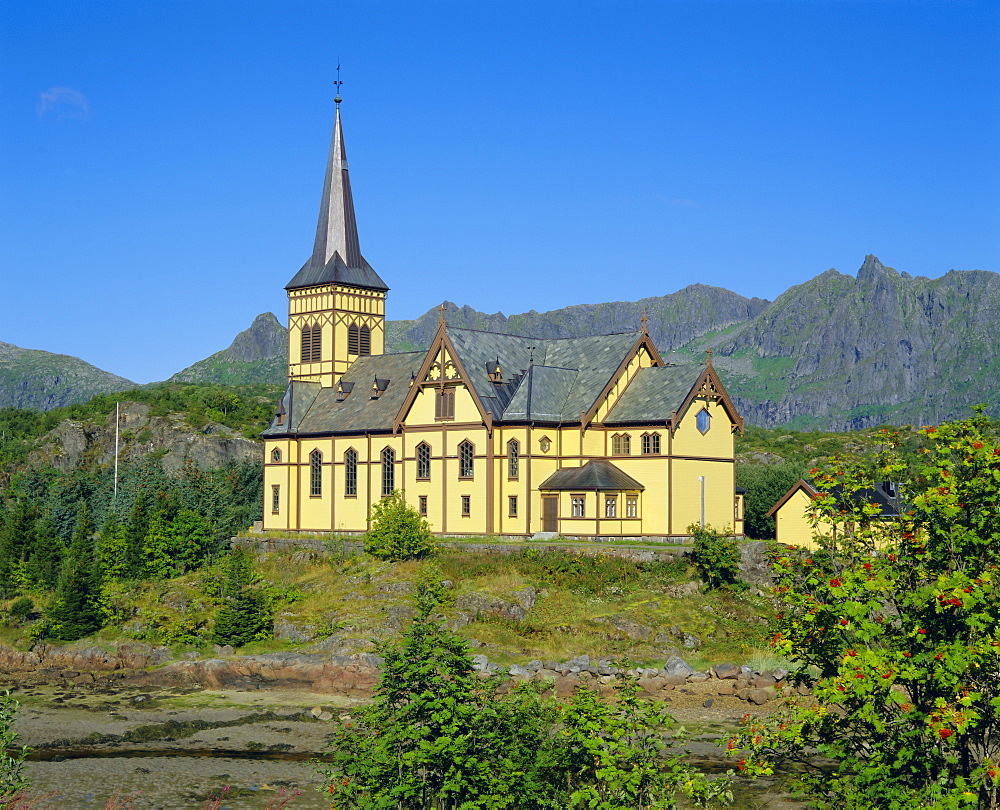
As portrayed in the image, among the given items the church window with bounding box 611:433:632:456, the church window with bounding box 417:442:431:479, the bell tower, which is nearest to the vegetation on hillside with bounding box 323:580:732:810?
the church window with bounding box 611:433:632:456

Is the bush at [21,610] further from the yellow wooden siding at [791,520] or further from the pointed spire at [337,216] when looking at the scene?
the yellow wooden siding at [791,520]

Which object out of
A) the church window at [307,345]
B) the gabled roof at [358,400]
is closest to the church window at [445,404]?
the gabled roof at [358,400]

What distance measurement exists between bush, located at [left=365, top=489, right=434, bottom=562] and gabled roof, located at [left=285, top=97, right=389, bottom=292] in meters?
20.4

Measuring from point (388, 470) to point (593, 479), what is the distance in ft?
42.0

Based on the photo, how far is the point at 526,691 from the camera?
21047mm

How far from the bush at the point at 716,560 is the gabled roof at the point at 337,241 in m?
31.1

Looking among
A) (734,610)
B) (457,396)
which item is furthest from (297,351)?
(734,610)

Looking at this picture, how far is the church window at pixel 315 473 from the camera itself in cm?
6850

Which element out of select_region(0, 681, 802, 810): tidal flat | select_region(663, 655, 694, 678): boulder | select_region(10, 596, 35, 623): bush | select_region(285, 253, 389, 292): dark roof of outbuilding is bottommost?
select_region(0, 681, 802, 810): tidal flat

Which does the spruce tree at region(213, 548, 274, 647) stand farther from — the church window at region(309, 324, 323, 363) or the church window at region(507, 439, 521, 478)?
the church window at region(309, 324, 323, 363)

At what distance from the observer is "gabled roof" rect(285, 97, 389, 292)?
241ft

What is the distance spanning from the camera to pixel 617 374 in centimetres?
5978

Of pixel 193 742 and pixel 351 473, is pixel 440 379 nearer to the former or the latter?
pixel 351 473

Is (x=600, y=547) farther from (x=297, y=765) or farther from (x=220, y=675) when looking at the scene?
(x=297, y=765)
